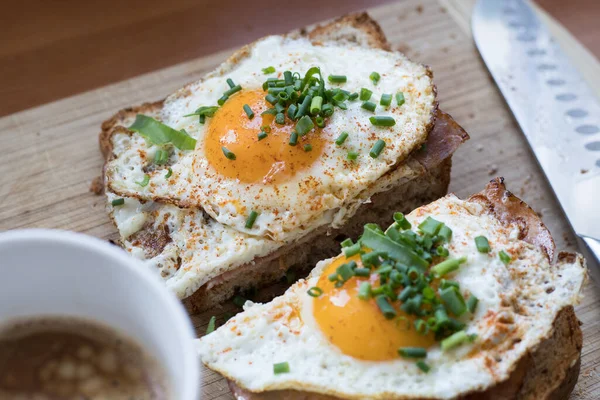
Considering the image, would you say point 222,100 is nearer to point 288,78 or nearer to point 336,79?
point 288,78

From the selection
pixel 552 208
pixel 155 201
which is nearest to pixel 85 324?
pixel 155 201

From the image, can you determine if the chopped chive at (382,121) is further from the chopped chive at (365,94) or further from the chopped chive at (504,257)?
the chopped chive at (504,257)

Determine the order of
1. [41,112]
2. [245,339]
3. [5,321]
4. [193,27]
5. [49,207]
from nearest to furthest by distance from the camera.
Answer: [5,321]
[245,339]
[49,207]
[41,112]
[193,27]

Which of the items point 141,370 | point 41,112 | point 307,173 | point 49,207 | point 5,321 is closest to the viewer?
point 141,370

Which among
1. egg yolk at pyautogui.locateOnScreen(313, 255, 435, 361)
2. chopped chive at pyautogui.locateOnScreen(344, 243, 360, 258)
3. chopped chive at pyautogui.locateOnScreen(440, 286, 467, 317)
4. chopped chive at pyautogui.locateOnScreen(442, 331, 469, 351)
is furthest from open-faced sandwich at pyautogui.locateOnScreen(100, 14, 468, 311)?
chopped chive at pyautogui.locateOnScreen(442, 331, 469, 351)

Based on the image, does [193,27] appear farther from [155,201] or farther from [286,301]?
[286,301]

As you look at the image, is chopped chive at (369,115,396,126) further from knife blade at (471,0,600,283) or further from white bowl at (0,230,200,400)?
white bowl at (0,230,200,400)
